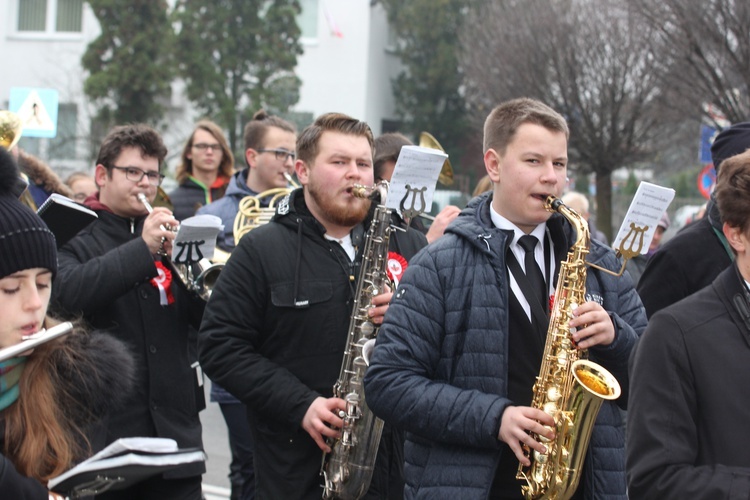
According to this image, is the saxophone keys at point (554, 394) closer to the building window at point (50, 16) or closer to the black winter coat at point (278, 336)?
the black winter coat at point (278, 336)

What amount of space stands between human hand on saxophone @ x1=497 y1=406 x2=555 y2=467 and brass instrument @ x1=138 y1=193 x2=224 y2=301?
87.2 inches

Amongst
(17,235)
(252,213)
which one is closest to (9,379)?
(17,235)

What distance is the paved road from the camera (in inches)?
284

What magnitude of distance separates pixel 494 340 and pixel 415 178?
2.59ft

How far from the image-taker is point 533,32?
68.2ft

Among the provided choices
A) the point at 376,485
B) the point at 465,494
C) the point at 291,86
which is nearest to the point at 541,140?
the point at 465,494

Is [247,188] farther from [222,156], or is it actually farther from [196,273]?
[196,273]

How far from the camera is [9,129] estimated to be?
4.97 m

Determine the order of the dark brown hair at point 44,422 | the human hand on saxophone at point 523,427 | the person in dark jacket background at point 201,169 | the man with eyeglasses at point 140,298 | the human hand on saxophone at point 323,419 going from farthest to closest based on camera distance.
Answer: the person in dark jacket background at point 201,169
the man with eyeglasses at point 140,298
the human hand on saxophone at point 323,419
the human hand on saxophone at point 523,427
the dark brown hair at point 44,422

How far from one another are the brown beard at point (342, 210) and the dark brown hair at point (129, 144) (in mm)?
1337

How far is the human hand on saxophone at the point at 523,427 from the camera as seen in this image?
3066mm

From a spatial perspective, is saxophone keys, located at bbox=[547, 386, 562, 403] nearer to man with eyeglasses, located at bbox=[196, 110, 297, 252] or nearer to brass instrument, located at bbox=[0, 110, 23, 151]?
brass instrument, located at bbox=[0, 110, 23, 151]

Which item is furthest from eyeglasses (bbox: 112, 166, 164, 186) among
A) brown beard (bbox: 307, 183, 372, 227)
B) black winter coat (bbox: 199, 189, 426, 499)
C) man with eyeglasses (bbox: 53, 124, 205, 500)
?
brown beard (bbox: 307, 183, 372, 227)

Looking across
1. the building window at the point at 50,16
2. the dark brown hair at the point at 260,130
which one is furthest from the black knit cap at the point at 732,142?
the building window at the point at 50,16
